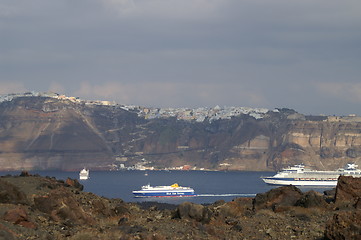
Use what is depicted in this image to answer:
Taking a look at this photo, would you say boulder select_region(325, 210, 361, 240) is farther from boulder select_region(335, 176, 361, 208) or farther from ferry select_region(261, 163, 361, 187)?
ferry select_region(261, 163, 361, 187)

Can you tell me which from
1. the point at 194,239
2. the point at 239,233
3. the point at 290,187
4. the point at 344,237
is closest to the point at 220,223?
the point at 239,233

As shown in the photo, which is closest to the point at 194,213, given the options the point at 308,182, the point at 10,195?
the point at 10,195

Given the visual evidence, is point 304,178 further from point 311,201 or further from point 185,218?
point 185,218

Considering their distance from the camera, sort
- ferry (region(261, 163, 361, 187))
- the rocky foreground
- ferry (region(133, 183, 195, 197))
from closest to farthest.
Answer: the rocky foreground
ferry (region(133, 183, 195, 197))
ferry (region(261, 163, 361, 187))

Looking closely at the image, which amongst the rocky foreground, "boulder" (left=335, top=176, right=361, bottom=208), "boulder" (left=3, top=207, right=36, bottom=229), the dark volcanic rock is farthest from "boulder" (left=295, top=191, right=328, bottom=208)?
"boulder" (left=3, top=207, right=36, bottom=229)

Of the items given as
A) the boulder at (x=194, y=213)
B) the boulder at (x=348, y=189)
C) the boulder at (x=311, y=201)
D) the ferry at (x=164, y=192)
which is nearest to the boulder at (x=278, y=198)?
the boulder at (x=311, y=201)

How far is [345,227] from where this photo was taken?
17969 millimetres

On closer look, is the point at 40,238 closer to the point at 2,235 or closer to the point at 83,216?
the point at 2,235

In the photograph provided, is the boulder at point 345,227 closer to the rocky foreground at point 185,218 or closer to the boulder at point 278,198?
the rocky foreground at point 185,218

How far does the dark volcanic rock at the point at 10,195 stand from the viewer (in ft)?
77.7

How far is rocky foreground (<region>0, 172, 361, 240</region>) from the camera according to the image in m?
18.7

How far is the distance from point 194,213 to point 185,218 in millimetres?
352

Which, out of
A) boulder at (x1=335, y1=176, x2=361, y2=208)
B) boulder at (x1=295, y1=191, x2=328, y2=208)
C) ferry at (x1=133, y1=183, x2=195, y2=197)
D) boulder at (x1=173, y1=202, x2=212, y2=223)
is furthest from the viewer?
ferry at (x1=133, y1=183, x2=195, y2=197)

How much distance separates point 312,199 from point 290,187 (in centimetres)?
311
